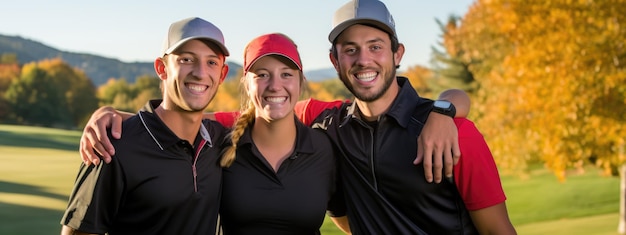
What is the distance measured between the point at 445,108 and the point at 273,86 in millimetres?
1104

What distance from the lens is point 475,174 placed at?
3.99m

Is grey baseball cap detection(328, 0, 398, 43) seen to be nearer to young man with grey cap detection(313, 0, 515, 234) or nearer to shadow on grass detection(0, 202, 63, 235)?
young man with grey cap detection(313, 0, 515, 234)

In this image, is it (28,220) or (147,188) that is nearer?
(147,188)

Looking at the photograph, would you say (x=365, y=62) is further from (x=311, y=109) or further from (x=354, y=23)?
(x=311, y=109)

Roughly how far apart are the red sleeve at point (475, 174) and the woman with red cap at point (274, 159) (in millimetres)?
952

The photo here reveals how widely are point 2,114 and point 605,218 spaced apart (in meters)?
49.6

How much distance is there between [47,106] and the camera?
185ft

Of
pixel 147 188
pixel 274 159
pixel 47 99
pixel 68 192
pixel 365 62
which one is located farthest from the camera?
pixel 47 99

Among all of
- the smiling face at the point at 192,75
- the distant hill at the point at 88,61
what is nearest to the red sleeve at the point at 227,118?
the smiling face at the point at 192,75

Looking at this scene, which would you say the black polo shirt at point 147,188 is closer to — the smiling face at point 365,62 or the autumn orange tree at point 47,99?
the smiling face at point 365,62

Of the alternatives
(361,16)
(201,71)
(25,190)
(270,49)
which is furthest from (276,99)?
(25,190)

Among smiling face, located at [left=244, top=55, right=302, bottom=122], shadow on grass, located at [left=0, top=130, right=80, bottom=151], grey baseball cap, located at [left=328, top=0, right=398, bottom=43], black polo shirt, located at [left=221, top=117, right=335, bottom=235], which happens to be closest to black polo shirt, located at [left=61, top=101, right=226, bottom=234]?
black polo shirt, located at [left=221, top=117, right=335, bottom=235]

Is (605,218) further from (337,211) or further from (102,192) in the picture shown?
(102,192)

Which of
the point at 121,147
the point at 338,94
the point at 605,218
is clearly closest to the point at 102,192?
the point at 121,147
